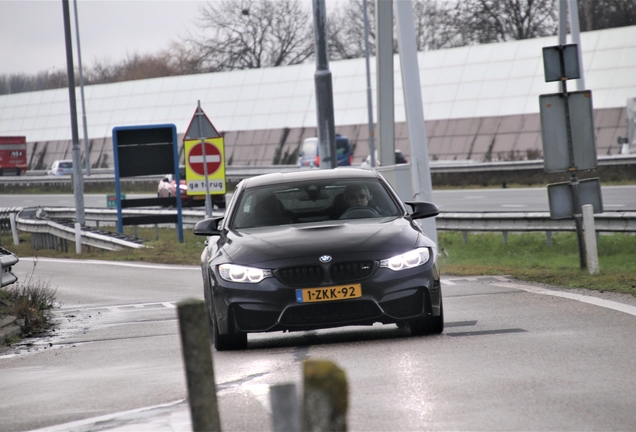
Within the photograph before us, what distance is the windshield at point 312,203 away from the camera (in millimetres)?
10375

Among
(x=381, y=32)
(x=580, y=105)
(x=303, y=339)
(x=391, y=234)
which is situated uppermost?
(x=381, y=32)

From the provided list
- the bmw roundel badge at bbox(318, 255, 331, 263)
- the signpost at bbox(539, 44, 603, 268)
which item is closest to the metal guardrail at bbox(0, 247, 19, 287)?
the bmw roundel badge at bbox(318, 255, 331, 263)

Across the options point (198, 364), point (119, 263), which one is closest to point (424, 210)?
point (198, 364)

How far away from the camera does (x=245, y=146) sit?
57156 millimetres

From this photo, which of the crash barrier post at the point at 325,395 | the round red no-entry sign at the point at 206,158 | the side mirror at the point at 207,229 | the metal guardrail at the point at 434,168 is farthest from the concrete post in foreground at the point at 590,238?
the metal guardrail at the point at 434,168

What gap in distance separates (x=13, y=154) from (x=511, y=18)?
103 feet

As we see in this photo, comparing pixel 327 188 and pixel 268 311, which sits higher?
pixel 327 188

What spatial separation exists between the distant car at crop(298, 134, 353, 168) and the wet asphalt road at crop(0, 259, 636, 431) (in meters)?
35.2

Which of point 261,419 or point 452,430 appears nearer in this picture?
point 452,430

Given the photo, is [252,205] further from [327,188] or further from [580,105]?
[580,105]

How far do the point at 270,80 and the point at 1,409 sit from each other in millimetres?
Result: 51447

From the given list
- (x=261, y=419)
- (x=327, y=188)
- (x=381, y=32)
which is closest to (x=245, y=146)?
(x=381, y=32)

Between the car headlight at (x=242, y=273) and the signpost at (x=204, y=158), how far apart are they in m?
13.6

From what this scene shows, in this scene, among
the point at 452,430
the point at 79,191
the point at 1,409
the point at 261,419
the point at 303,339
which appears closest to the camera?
the point at 452,430
